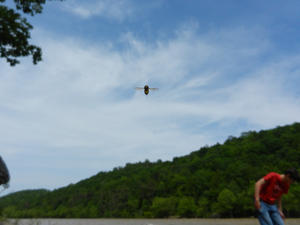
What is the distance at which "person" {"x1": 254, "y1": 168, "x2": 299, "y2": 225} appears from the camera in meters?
5.36

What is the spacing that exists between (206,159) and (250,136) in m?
21.9

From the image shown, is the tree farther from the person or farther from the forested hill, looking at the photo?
the forested hill

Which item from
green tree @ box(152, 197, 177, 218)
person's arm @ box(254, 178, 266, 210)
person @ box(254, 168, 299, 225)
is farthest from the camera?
green tree @ box(152, 197, 177, 218)

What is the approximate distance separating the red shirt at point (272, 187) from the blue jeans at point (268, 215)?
94 mm

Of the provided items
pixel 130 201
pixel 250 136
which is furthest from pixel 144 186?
pixel 250 136

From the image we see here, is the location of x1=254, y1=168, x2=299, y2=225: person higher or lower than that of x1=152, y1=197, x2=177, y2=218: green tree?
higher

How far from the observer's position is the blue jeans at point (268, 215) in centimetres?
535

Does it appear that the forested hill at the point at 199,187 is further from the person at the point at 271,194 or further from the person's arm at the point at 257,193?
the person's arm at the point at 257,193

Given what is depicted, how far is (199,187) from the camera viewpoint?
101062 mm

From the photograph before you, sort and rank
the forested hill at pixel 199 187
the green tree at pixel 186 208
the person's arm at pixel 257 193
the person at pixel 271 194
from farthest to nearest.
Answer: the green tree at pixel 186 208
the forested hill at pixel 199 187
the person at pixel 271 194
the person's arm at pixel 257 193

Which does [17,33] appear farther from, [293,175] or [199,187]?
[199,187]

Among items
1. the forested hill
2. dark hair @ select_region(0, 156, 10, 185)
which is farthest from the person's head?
the forested hill

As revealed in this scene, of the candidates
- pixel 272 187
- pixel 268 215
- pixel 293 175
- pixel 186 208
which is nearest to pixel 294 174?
pixel 293 175

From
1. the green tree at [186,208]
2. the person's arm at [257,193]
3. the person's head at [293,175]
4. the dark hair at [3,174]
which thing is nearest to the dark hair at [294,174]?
the person's head at [293,175]
